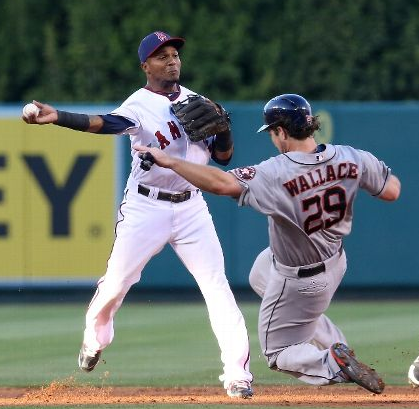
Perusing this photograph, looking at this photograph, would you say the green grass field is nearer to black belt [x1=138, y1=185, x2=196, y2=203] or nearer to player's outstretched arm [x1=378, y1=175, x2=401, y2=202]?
black belt [x1=138, y1=185, x2=196, y2=203]

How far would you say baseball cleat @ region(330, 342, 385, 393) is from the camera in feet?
21.6

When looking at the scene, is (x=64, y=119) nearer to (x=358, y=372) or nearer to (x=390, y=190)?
(x=390, y=190)

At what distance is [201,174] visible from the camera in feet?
21.5

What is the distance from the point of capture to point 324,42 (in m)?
16.7

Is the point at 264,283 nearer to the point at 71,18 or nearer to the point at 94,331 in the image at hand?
the point at 94,331

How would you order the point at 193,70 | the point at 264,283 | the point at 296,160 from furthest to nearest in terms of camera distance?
the point at 193,70
the point at 264,283
the point at 296,160

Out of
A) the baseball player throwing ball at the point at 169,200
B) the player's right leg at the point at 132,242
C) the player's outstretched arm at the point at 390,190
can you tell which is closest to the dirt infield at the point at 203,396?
the baseball player throwing ball at the point at 169,200

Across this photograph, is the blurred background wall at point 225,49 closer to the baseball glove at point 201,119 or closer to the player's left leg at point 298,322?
the baseball glove at point 201,119

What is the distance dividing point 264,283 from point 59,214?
6040 millimetres

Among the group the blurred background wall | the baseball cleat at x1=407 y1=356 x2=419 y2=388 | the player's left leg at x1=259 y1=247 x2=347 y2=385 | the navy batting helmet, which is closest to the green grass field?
the baseball cleat at x1=407 y1=356 x2=419 y2=388

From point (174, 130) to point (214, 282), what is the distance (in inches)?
33.9

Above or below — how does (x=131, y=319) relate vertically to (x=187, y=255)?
below

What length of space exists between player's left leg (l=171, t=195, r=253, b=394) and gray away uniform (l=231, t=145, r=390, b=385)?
171 mm

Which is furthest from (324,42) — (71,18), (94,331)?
(94,331)
